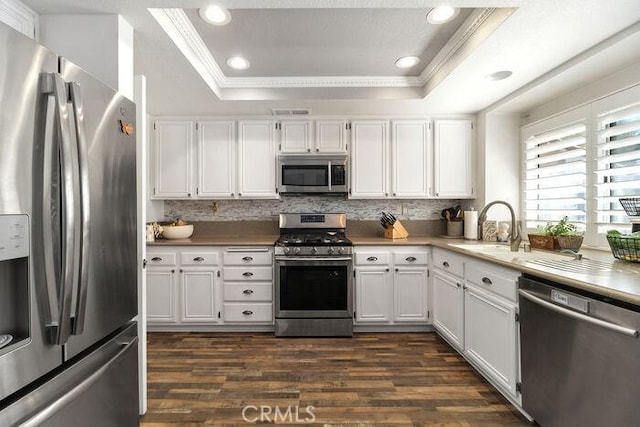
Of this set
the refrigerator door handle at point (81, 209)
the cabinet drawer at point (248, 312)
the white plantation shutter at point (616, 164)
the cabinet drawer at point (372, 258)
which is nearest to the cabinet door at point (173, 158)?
the cabinet drawer at point (248, 312)

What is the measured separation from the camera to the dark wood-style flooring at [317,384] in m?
1.83

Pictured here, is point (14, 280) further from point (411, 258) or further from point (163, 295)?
point (411, 258)

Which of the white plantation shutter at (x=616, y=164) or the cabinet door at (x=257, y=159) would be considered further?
the cabinet door at (x=257, y=159)

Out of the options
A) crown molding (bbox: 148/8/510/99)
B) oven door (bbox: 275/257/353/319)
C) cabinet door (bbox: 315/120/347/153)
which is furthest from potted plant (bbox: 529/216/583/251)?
cabinet door (bbox: 315/120/347/153)

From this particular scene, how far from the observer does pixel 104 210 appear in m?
1.15

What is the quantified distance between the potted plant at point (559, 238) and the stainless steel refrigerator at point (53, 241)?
2.72m

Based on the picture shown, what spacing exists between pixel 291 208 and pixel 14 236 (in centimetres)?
294

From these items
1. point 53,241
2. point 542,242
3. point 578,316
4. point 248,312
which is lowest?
point 248,312

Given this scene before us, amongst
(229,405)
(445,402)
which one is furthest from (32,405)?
(445,402)

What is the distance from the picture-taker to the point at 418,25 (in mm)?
2064

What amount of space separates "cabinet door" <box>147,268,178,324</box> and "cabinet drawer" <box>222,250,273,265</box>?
21.6 inches

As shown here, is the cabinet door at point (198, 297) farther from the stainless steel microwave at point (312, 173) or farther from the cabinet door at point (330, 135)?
the cabinet door at point (330, 135)

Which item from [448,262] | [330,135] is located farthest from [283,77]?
[448,262]

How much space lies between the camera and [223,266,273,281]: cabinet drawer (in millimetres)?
3082
